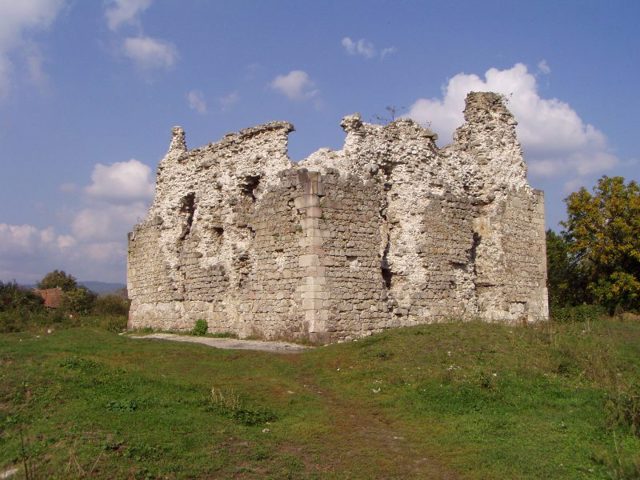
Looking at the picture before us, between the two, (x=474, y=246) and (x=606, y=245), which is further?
(x=606, y=245)

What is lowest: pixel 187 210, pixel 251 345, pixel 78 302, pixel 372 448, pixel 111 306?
pixel 372 448

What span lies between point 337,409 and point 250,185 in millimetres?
8819

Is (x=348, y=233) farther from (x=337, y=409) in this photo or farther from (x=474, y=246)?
(x=337, y=409)

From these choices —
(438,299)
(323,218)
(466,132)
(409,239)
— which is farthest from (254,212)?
(466,132)

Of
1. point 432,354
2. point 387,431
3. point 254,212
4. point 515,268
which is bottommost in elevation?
point 387,431

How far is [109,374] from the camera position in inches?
383

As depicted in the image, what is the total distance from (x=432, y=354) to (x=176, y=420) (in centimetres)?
470

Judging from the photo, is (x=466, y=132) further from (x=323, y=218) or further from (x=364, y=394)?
(x=364, y=394)

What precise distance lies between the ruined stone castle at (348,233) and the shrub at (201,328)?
15 cm

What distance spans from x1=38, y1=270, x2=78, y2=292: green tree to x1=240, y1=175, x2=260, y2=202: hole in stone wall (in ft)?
85.9

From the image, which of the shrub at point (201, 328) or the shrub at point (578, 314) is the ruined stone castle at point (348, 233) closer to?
the shrub at point (201, 328)

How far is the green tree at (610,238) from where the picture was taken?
25.7 metres

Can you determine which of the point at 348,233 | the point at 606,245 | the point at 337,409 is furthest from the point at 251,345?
the point at 606,245

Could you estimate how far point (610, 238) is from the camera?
86.6 feet
